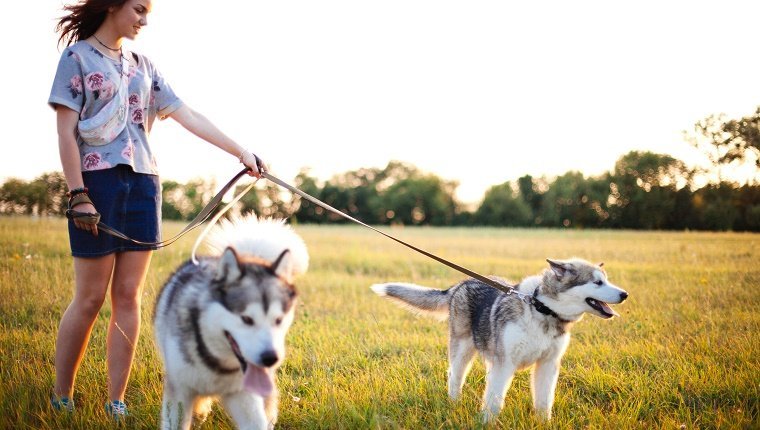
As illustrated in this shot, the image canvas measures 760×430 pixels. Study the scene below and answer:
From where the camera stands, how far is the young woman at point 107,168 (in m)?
3.07

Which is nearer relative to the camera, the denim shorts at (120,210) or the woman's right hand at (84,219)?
the woman's right hand at (84,219)

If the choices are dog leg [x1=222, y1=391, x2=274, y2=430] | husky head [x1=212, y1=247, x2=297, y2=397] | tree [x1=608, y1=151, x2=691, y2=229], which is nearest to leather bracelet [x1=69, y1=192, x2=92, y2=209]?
husky head [x1=212, y1=247, x2=297, y2=397]

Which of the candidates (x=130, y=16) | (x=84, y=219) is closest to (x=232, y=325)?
(x=84, y=219)

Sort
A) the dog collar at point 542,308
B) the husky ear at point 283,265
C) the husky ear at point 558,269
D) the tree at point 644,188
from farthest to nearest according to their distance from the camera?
the tree at point 644,188 < the husky ear at point 558,269 < the dog collar at point 542,308 < the husky ear at point 283,265

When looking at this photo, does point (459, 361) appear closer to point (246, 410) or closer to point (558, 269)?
point (558, 269)

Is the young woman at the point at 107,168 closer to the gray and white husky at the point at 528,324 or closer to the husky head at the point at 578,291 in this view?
the gray and white husky at the point at 528,324

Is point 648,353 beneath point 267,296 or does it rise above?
beneath

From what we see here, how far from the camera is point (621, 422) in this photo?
3480 millimetres

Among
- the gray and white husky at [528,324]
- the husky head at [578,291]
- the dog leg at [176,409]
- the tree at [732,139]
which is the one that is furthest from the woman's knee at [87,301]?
the tree at [732,139]

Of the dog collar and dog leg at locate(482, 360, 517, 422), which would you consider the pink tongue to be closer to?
dog leg at locate(482, 360, 517, 422)

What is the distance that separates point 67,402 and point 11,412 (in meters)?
0.36

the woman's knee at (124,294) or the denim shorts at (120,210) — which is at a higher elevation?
the denim shorts at (120,210)

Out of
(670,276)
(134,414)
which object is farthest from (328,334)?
(670,276)

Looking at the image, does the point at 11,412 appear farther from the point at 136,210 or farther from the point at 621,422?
the point at 621,422
